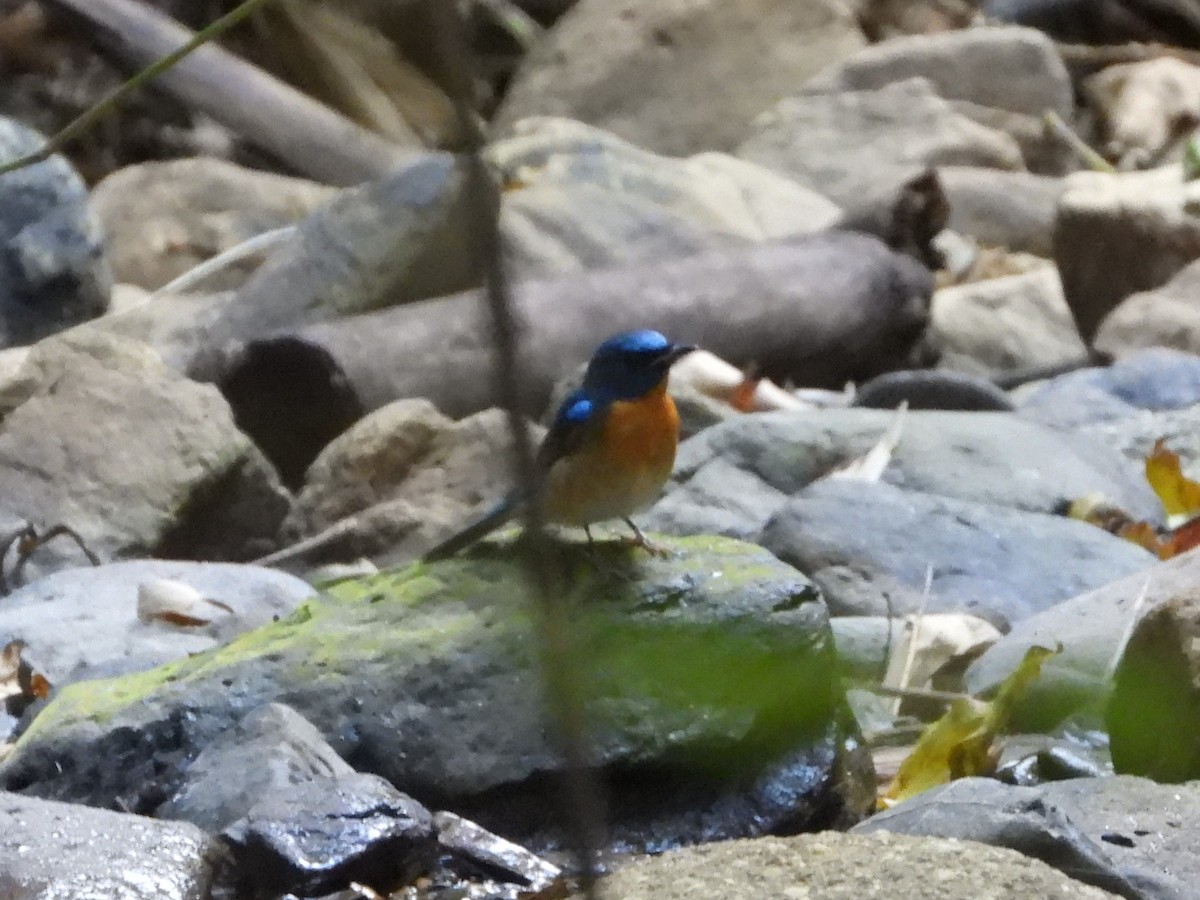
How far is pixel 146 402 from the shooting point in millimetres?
5934

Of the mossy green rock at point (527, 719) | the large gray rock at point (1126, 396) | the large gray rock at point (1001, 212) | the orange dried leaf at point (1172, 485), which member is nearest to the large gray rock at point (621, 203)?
the large gray rock at point (1001, 212)

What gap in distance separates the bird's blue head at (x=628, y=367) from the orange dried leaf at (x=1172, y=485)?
295 centimetres

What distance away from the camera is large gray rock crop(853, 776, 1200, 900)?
2.80 metres

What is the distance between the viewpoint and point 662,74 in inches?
498

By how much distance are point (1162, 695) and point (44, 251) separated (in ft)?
19.9

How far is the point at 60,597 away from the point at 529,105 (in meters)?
8.20

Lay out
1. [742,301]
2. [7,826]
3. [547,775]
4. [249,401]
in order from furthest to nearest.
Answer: [742,301] < [249,401] < [547,775] < [7,826]

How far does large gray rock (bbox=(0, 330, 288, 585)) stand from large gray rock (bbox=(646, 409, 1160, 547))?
1354 millimetres

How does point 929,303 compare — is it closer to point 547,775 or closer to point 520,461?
point 547,775

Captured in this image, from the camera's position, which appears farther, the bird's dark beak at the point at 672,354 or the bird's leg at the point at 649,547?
the bird's dark beak at the point at 672,354

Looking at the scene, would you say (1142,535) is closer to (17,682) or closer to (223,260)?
(17,682)

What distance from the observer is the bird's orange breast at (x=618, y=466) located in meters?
3.50

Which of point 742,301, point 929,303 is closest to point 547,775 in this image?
point 742,301

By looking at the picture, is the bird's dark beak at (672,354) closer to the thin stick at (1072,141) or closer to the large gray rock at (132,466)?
the large gray rock at (132,466)
